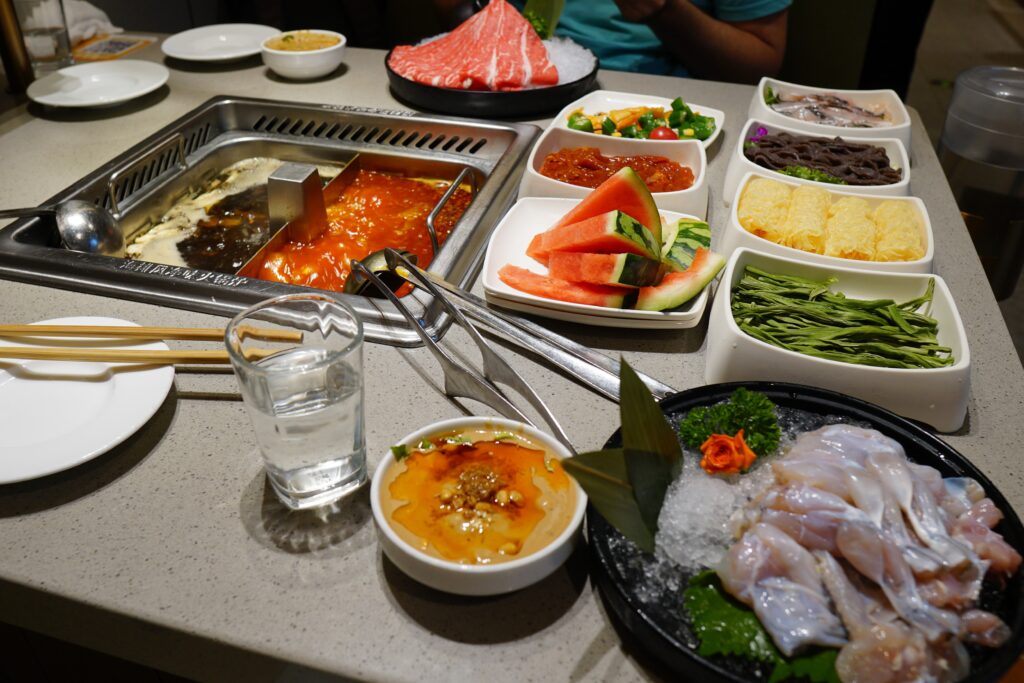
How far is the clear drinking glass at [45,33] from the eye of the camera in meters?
2.49

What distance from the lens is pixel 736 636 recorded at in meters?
0.80

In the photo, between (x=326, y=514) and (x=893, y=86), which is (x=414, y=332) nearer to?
(x=326, y=514)

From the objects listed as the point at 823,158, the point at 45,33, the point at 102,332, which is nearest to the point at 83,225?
the point at 102,332

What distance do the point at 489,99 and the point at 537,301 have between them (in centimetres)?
106

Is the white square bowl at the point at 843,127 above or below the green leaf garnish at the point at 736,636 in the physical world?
above

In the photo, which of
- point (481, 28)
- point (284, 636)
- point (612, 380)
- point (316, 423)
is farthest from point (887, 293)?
point (481, 28)

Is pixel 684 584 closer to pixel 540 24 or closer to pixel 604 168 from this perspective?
pixel 604 168

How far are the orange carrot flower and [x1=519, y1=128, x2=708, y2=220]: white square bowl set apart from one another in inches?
31.5

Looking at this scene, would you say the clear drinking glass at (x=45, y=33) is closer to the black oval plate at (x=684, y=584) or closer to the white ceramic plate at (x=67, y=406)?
the white ceramic plate at (x=67, y=406)

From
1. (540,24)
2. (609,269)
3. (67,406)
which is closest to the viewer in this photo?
(67,406)

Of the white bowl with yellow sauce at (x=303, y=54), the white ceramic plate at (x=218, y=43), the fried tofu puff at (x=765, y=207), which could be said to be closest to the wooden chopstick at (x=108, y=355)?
the fried tofu puff at (x=765, y=207)

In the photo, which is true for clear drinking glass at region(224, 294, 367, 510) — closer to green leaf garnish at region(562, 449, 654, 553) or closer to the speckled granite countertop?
the speckled granite countertop

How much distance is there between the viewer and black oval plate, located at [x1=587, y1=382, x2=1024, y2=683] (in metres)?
0.77

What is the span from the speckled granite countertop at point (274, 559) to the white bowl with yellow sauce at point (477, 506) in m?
0.07
